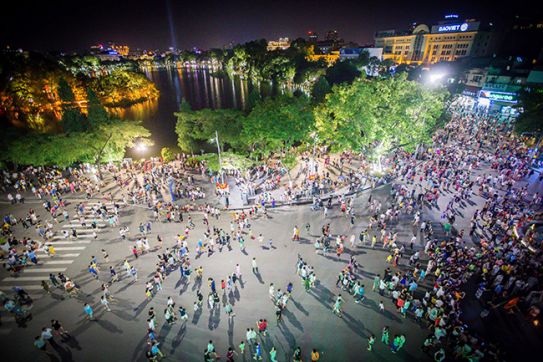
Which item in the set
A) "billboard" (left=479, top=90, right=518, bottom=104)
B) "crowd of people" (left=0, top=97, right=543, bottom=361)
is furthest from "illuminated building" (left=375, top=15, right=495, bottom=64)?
"crowd of people" (left=0, top=97, right=543, bottom=361)

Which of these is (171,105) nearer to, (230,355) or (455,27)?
(230,355)

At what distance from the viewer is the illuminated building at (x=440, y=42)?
9456 centimetres

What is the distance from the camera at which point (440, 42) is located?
106500 millimetres

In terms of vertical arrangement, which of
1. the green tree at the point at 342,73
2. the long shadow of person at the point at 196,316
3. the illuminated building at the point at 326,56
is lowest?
the long shadow of person at the point at 196,316

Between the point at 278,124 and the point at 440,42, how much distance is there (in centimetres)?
11246

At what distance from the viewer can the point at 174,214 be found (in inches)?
907

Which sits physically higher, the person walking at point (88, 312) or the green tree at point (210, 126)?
the green tree at point (210, 126)

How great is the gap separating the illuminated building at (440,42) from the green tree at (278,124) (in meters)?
98.1

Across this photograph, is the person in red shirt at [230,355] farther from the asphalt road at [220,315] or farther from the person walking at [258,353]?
the person walking at [258,353]

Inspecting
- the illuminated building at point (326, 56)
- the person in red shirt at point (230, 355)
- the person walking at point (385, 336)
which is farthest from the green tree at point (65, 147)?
the illuminated building at point (326, 56)

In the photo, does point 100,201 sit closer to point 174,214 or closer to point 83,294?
point 174,214

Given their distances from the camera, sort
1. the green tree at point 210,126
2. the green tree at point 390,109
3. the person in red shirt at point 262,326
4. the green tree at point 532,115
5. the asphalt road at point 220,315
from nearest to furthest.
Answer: the asphalt road at point 220,315, the person in red shirt at point 262,326, the green tree at point 390,109, the green tree at point 532,115, the green tree at point 210,126

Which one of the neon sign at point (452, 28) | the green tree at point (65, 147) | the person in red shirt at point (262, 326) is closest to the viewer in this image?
the person in red shirt at point (262, 326)

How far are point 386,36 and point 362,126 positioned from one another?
444ft
